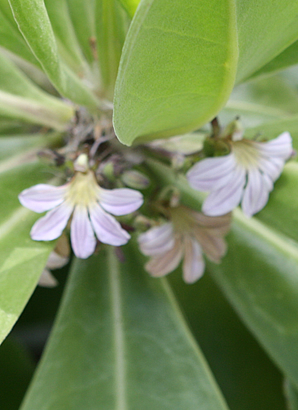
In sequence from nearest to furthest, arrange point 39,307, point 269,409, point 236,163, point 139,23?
point 139,23
point 236,163
point 269,409
point 39,307

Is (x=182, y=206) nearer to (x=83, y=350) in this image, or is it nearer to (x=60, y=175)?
(x=60, y=175)

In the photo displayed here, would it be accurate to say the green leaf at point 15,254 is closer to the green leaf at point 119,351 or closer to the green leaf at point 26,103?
the green leaf at point 26,103

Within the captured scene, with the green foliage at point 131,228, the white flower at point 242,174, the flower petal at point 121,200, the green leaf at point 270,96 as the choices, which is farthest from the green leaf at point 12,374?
the green leaf at point 270,96

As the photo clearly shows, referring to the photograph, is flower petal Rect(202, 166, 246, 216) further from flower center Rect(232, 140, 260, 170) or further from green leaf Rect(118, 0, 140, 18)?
green leaf Rect(118, 0, 140, 18)

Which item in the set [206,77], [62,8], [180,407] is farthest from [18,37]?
[180,407]

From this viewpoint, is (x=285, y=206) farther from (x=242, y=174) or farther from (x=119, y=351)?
(x=119, y=351)

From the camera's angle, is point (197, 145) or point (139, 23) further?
point (197, 145)
